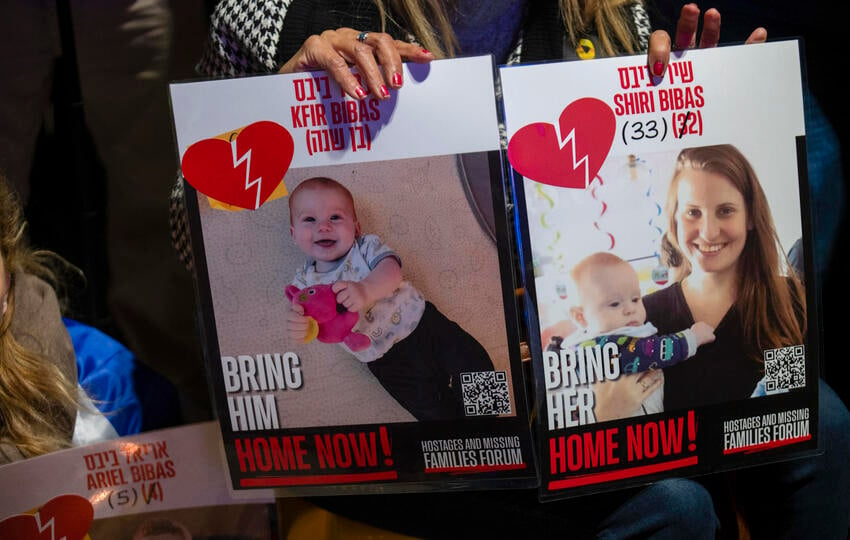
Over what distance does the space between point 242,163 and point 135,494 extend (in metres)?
0.42

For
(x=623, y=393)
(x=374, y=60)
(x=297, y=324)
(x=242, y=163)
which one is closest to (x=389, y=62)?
(x=374, y=60)

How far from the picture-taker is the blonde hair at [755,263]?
93cm

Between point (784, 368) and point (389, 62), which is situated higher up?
point (389, 62)

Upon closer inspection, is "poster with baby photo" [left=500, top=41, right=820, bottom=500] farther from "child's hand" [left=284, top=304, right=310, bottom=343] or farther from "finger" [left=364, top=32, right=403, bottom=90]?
"child's hand" [left=284, top=304, right=310, bottom=343]

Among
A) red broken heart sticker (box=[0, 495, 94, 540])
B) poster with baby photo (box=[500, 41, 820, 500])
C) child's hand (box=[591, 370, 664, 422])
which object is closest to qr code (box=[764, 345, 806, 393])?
poster with baby photo (box=[500, 41, 820, 500])

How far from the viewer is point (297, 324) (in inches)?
36.4

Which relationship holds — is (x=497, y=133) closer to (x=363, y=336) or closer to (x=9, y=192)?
(x=363, y=336)

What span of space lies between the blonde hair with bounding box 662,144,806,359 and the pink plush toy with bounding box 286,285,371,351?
34 centimetres

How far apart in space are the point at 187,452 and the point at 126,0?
0.97 meters

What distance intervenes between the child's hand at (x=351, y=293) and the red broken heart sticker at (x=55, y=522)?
1.27 feet

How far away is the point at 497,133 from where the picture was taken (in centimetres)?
89

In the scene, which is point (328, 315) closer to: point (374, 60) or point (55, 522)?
point (374, 60)

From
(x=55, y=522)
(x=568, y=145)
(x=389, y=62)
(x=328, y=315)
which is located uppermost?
(x=389, y=62)

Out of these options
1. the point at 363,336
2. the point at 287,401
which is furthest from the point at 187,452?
the point at 363,336
